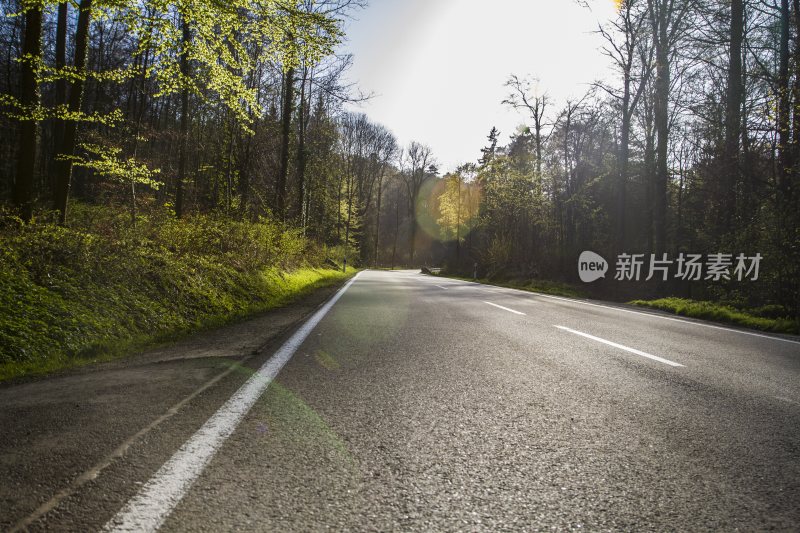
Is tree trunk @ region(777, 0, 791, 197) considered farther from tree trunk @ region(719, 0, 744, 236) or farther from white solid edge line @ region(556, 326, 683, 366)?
white solid edge line @ region(556, 326, 683, 366)

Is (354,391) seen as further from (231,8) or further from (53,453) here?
(231,8)

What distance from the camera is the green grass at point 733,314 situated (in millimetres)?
8321

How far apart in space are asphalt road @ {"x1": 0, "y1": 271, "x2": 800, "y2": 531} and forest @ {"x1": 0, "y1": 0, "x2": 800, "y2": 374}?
2.76m

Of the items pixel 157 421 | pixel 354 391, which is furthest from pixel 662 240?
pixel 157 421

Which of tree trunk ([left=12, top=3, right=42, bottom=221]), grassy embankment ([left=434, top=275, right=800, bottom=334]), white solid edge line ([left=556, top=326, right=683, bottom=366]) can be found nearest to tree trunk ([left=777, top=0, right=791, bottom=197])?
grassy embankment ([left=434, top=275, right=800, bottom=334])

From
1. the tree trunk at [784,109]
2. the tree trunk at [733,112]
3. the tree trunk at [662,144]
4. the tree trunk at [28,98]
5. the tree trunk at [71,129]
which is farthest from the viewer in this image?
the tree trunk at [662,144]

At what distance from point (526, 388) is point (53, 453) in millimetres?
2935

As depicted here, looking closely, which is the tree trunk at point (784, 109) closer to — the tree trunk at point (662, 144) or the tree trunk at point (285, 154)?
the tree trunk at point (662, 144)

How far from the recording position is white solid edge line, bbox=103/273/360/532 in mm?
1547

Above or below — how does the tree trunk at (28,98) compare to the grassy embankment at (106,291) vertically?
above

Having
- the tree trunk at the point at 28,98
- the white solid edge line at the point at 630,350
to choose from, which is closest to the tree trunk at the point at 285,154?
the tree trunk at the point at 28,98

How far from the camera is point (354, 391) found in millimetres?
3184

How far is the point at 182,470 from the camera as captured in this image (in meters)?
1.92

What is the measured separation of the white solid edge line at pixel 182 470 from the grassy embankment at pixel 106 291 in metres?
2.22
